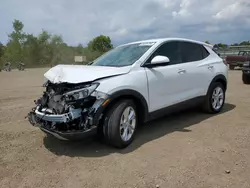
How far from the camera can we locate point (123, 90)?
159 inches

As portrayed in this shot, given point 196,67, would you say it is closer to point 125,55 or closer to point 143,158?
point 125,55

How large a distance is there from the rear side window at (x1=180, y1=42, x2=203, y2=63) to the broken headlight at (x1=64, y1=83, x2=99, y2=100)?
227 centimetres

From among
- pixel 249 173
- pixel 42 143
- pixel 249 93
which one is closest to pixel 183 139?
pixel 249 173

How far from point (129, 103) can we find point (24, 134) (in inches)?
85.3

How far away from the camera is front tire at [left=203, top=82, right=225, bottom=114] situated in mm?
5867

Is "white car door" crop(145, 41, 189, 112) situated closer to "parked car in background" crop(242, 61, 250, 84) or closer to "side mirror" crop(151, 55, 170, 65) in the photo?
"side mirror" crop(151, 55, 170, 65)

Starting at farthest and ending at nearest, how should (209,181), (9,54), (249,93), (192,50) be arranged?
(9,54), (249,93), (192,50), (209,181)

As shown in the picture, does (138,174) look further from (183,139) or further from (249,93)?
(249,93)

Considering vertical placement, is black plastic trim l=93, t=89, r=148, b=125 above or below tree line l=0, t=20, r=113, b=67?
below

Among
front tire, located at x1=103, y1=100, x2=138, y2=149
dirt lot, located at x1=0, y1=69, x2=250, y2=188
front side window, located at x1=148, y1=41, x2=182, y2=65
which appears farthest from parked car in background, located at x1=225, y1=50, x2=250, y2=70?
front tire, located at x1=103, y1=100, x2=138, y2=149

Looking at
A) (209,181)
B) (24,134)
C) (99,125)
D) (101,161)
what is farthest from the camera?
(24,134)

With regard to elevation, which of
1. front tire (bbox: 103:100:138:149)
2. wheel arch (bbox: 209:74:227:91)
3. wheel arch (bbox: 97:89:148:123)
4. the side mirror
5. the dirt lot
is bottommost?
the dirt lot

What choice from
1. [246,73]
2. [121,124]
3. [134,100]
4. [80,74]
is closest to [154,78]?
[134,100]

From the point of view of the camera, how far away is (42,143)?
445 centimetres
